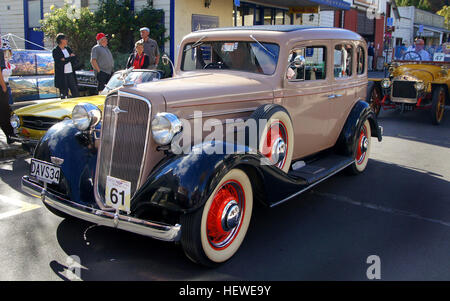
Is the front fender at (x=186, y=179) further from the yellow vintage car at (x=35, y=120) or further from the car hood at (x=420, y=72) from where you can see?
the car hood at (x=420, y=72)

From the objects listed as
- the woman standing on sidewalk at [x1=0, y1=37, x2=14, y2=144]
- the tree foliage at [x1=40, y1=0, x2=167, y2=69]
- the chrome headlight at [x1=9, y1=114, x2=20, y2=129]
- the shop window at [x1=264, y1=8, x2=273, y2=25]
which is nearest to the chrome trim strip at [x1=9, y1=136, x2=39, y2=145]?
the chrome headlight at [x1=9, y1=114, x2=20, y2=129]

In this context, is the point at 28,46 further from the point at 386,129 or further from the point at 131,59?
the point at 386,129

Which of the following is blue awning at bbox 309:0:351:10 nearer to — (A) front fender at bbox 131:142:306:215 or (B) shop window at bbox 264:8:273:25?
(B) shop window at bbox 264:8:273:25

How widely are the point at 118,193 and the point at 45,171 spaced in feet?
2.77

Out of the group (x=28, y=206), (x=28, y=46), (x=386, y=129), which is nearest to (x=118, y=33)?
(x=28, y=46)

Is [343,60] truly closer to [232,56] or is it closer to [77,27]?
[232,56]

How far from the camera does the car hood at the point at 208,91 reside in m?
3.17

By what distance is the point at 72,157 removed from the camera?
345 centimetres

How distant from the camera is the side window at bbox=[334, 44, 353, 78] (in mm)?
4875

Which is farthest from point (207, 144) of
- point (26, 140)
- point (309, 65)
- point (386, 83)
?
point (386, 83)

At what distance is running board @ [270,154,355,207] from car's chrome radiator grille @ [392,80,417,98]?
530 centimetres

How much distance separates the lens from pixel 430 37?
138 ft

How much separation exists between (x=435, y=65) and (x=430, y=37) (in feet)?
123

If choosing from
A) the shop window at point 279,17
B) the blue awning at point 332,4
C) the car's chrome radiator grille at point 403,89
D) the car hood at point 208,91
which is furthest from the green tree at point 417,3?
the car hood at point 208,91
